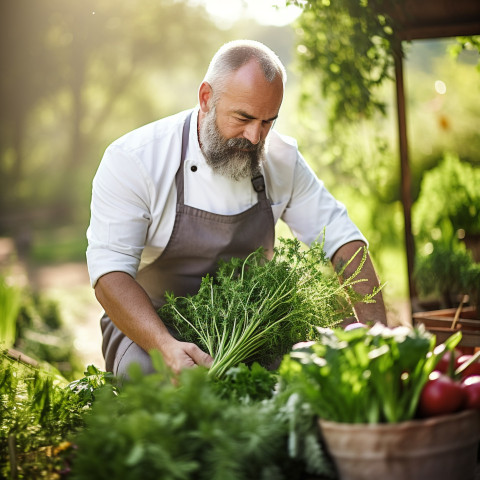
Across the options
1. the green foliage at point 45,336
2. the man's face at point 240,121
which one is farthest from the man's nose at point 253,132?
the green foliage at point 45,336

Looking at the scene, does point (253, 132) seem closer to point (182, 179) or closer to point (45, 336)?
point (182, 179)

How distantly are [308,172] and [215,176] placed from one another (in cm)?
51

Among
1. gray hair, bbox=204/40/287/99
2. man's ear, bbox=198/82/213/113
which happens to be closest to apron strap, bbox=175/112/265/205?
man's ear, bbox=198/82/213/113

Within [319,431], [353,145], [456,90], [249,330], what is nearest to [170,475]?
[319,431]

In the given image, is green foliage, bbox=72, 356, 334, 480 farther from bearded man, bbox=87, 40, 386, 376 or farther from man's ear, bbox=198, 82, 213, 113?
man's ear, bbox=198, 82, 213, 113

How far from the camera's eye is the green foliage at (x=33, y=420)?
151 cm

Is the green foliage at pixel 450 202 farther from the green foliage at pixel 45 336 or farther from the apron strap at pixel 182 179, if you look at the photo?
the green foliage at pixel 45 336

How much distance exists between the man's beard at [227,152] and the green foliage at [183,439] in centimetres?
132

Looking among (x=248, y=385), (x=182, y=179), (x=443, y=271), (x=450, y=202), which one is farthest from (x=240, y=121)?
(x=450, y=202)

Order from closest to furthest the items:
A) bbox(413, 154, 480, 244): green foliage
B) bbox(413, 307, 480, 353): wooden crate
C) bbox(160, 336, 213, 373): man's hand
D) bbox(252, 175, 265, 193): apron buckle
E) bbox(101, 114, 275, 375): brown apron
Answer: bbox(160, 336, 213, 373): man's hand, bbox(413, 307, 480, 353): wooden crate, bbox(101, 114, 275, 375): brown apron, bbox(252, 175, 265, 193): apron buckle, bbox(413, 154, 480, 244): green foliage

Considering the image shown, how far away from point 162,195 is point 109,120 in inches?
864

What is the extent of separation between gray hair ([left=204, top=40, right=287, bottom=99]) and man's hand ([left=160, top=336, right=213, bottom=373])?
101cm

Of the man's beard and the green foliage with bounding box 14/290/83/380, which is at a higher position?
the man's beard

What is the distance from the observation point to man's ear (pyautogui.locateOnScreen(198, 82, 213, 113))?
2500 millimetres
